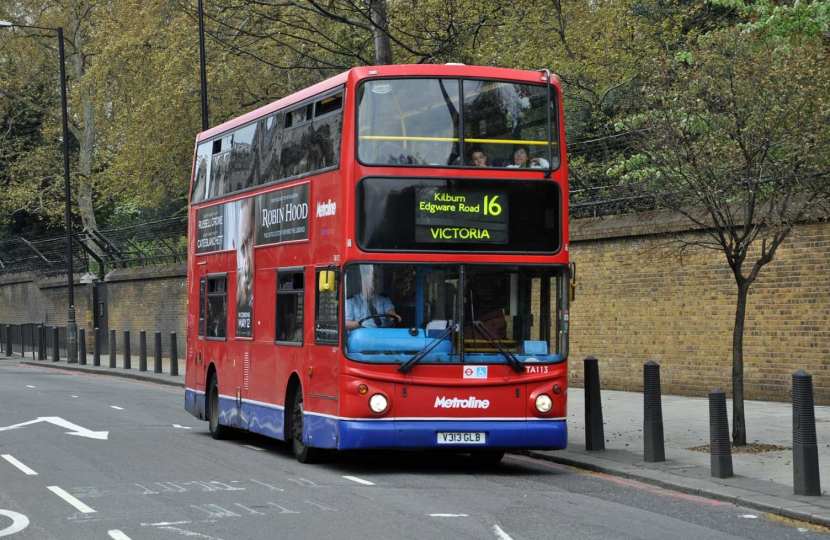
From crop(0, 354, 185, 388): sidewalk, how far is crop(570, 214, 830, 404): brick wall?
1044 centimetres

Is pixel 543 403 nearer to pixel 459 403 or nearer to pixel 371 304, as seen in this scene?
pixel 459 403

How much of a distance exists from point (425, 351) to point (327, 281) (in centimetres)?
119

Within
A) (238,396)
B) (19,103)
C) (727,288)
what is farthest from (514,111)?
(19,103)

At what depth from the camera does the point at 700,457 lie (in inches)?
515

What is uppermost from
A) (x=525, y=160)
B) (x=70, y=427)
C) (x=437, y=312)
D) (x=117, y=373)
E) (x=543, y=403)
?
(x=525, y=160)

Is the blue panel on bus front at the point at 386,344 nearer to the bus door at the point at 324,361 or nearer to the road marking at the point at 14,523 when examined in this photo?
the bus door at the point at 324,361

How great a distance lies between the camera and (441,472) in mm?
12734

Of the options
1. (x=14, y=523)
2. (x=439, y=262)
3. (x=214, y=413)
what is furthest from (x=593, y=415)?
(x=14, y=523)

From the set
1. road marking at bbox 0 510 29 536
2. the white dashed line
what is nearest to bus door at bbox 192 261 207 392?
the white dashed line

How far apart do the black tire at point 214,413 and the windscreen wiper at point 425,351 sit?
5.06m

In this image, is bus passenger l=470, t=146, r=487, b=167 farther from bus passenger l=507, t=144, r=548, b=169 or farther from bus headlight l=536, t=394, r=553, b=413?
bus headlight l=536, t=394, r=553, b=413

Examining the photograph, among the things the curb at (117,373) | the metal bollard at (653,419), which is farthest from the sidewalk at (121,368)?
the metal bollard at (653,419)

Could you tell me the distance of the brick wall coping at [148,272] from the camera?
38031 mm

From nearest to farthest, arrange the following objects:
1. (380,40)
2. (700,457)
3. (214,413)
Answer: (700,457)
(214,413)
(380,40)
